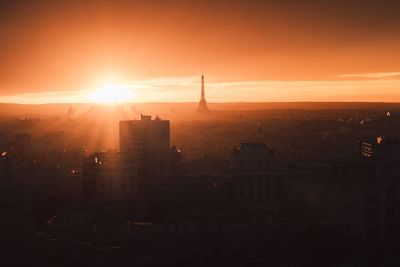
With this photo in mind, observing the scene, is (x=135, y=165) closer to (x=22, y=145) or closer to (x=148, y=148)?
(x=148, y=148)

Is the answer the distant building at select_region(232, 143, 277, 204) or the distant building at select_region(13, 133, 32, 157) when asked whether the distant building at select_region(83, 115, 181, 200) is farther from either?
the distant building at select_region(13, 133, 32, 157)

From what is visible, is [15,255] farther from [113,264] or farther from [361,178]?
[361,178]

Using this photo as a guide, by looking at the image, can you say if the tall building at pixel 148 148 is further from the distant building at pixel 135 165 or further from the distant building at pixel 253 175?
the distant building at pixel 253 175

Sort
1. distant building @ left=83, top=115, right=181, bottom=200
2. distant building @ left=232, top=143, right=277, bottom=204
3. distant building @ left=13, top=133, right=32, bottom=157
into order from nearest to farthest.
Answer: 1. distant building @ left=232, top=143, right=277, bottom=204
2. distant building @ left=83, top=115, right=181, bottom=200
3. distant building @ left=13, top=133, right=32, bottom=157

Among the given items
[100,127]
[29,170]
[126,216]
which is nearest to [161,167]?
[29,170]

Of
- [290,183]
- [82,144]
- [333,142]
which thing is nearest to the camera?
[290,183]

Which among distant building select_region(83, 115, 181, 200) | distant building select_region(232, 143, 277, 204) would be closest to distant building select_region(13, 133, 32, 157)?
distant building select_region(83, 115, 181, 200)

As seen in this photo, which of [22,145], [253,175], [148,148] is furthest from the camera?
[22,145]

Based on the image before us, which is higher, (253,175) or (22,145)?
(253,175)

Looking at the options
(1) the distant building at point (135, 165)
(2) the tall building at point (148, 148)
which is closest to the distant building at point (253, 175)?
(1) the distant building at point (135, 165)

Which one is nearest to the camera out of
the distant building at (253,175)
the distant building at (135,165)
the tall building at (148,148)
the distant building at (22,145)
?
the distant building at (253,175)

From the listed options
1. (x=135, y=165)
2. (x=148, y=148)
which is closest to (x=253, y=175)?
(x=135, y=165)
